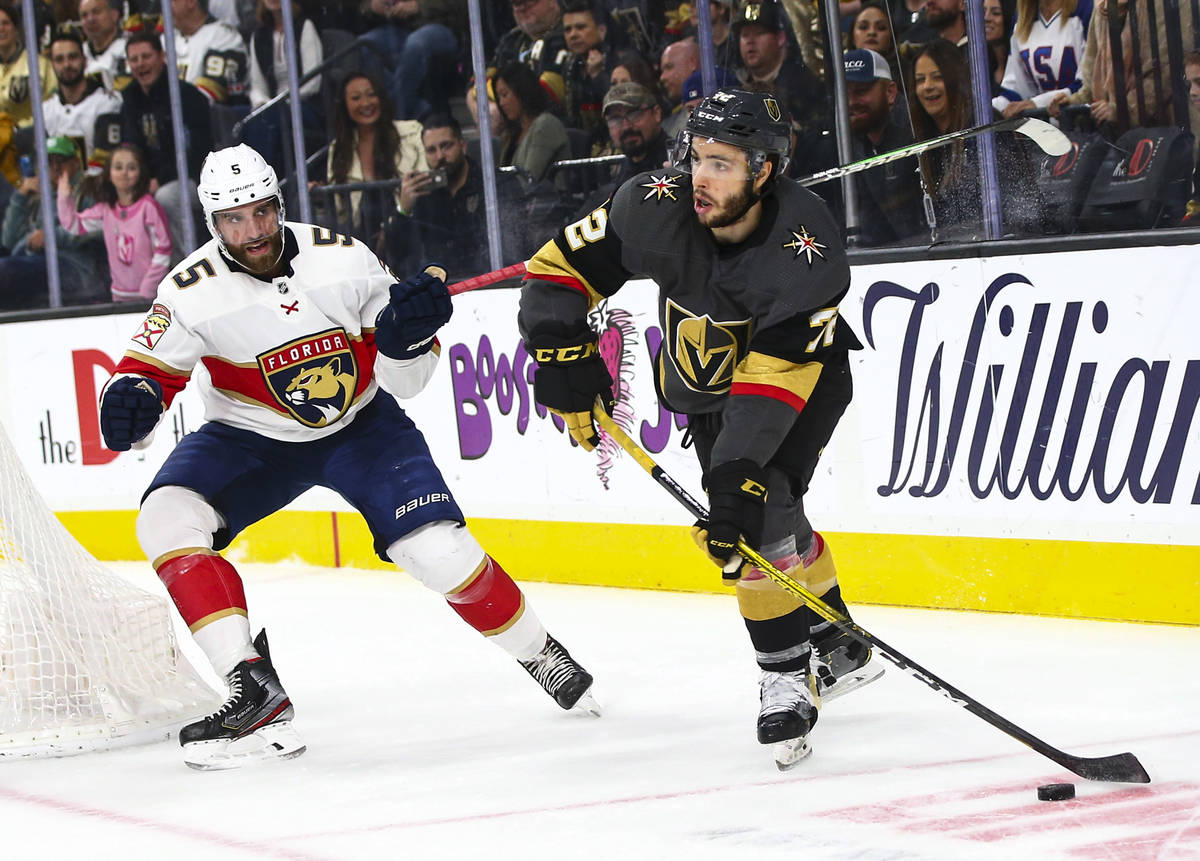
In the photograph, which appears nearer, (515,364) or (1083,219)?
(1083,219)

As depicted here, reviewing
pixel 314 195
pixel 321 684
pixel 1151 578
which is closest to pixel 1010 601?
pixel 1151 578

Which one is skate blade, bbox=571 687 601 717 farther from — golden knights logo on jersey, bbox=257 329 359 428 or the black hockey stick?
the black hockey stick

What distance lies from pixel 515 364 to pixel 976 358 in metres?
1.56

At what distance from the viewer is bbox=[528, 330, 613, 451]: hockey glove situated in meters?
3.23

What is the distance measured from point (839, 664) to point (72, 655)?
1518mm

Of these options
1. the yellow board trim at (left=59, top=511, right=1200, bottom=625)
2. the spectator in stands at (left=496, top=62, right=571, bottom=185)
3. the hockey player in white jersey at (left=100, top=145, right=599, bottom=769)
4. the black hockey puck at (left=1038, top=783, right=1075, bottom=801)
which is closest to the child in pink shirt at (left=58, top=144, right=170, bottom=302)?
the yellow board trim at (left=59, top=511, right=1200, bottom=625)

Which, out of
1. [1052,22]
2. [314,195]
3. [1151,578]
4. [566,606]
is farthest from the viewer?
[314,195]

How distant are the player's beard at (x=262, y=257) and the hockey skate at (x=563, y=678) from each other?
94 cm

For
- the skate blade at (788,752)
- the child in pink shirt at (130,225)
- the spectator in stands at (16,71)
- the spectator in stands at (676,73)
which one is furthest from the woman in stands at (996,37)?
the spectator in stands at (16,71)

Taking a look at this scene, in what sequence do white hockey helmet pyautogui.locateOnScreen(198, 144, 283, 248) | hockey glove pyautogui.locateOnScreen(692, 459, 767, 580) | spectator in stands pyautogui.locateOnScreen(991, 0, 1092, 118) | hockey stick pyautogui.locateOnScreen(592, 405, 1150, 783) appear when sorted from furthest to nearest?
spectator in stands pyautogui.locateOnScreen(991, 0, 1092, 118) → white hockey helmet pyautogui.locateOnScreen(198, 144, 283, 248) → hockey glove pyautogui.locateOnScreen(692, 459, 767, 580) → hockey stick pyautogui.locateOnScreen(592, 405, 1150, 783)

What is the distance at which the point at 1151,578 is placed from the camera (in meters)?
4.03

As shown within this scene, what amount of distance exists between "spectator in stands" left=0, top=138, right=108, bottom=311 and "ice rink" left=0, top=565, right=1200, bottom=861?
2785 mm

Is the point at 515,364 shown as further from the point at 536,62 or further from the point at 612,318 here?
the point at 536,62

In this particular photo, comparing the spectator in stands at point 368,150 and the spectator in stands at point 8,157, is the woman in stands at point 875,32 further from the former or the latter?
the spectator in stands at point 8,157
